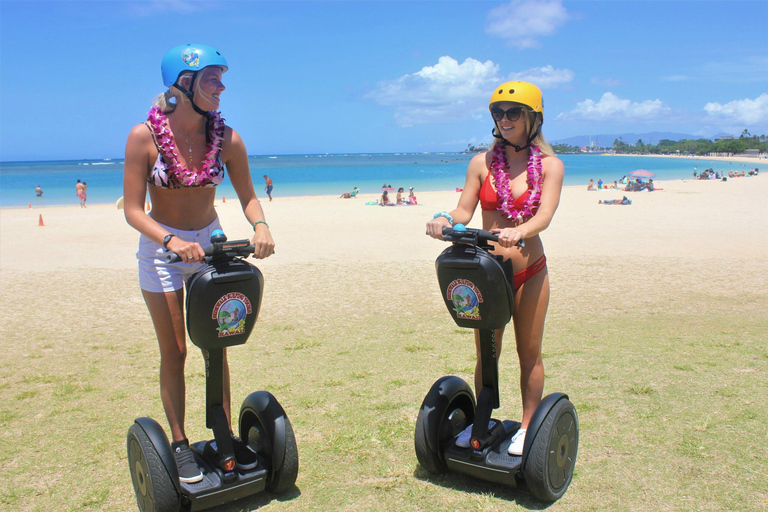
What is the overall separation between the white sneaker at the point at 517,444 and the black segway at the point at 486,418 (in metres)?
0.03

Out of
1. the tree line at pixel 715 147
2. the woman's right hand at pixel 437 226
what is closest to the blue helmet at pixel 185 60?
the woman's right hand at pixel 437 226

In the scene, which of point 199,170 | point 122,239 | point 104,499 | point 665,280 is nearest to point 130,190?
point 199,170

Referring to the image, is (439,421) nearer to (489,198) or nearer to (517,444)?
(517,444)

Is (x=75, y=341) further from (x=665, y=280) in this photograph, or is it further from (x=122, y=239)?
(x=122, y=239)

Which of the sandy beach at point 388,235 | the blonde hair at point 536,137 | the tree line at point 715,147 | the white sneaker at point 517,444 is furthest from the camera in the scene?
the tree line at point 715,147

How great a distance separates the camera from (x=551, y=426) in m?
2.93

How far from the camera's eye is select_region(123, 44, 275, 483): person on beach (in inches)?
113

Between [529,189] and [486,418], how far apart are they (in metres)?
1.23

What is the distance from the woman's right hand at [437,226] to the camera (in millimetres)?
3021

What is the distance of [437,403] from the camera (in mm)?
3256

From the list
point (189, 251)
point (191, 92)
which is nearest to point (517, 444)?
point (189, 251)

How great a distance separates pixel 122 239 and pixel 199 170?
1217 cm

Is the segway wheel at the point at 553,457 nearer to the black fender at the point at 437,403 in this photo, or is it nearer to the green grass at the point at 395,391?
the green grass at the point at 395,391

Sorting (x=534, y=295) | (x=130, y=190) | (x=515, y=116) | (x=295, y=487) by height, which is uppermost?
(x=515, y=116)
